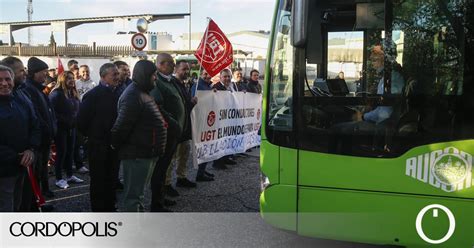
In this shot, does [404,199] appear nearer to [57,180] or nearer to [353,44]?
[353,44]

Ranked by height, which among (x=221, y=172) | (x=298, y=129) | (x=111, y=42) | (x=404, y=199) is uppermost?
(x=111, y=42)

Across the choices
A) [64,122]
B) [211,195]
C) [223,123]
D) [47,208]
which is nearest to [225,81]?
[223,123]

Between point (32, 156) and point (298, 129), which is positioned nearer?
point (298, 129)

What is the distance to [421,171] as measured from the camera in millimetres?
3189

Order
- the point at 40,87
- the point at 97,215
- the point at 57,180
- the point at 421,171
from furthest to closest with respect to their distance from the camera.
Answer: the point at 57,180
the point at 40,87
the point at 97,215
the point at 421,171

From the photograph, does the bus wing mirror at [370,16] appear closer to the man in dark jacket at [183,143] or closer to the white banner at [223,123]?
the man in dark jacket at [183,143]

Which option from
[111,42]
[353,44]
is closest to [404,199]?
[353,44]

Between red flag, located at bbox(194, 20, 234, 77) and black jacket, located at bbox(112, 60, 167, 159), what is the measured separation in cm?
325

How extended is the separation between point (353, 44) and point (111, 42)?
135 ft

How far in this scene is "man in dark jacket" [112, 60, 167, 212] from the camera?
407 cm

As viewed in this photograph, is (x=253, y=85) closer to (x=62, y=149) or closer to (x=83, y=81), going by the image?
(x=83, y=81)

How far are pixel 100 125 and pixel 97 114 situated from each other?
0.12m

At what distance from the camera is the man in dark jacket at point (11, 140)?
3604mm

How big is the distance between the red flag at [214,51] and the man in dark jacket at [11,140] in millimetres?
3879
